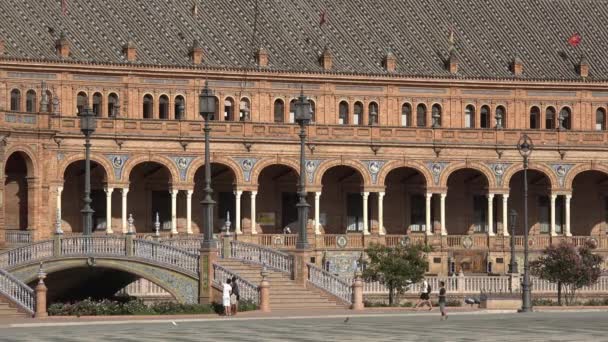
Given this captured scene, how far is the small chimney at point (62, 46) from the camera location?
106750 millimetres

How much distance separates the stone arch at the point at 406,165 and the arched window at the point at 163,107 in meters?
11.3

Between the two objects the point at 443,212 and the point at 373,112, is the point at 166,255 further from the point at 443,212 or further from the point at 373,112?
the point at 373,112

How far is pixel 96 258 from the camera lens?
262 ft

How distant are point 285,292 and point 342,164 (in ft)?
108

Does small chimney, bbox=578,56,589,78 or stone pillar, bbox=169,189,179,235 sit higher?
small chimney, bbox=578,56,589,78

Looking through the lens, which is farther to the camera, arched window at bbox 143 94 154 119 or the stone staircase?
arched window at bbox 143 94 154 119

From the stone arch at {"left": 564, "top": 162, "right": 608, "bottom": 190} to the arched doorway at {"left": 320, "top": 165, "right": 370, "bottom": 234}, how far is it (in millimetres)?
10900

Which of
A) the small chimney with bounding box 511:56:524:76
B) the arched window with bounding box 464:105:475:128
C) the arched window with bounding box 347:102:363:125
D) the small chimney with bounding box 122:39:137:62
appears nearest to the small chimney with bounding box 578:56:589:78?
the small chimney with bounding box 511:56:524:76

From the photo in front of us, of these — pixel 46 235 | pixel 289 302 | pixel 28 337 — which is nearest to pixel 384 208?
pixel 46 235

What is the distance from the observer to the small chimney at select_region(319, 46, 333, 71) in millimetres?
113625

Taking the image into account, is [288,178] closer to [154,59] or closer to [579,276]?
[154,59]

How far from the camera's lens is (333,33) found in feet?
383

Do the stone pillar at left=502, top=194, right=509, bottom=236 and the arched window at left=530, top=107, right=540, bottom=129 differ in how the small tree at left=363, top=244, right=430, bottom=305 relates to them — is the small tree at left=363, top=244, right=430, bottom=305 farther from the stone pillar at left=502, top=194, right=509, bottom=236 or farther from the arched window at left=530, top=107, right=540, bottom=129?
the arched window at left=530, top=107, right=540, bottom=129

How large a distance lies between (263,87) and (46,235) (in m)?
18.1
